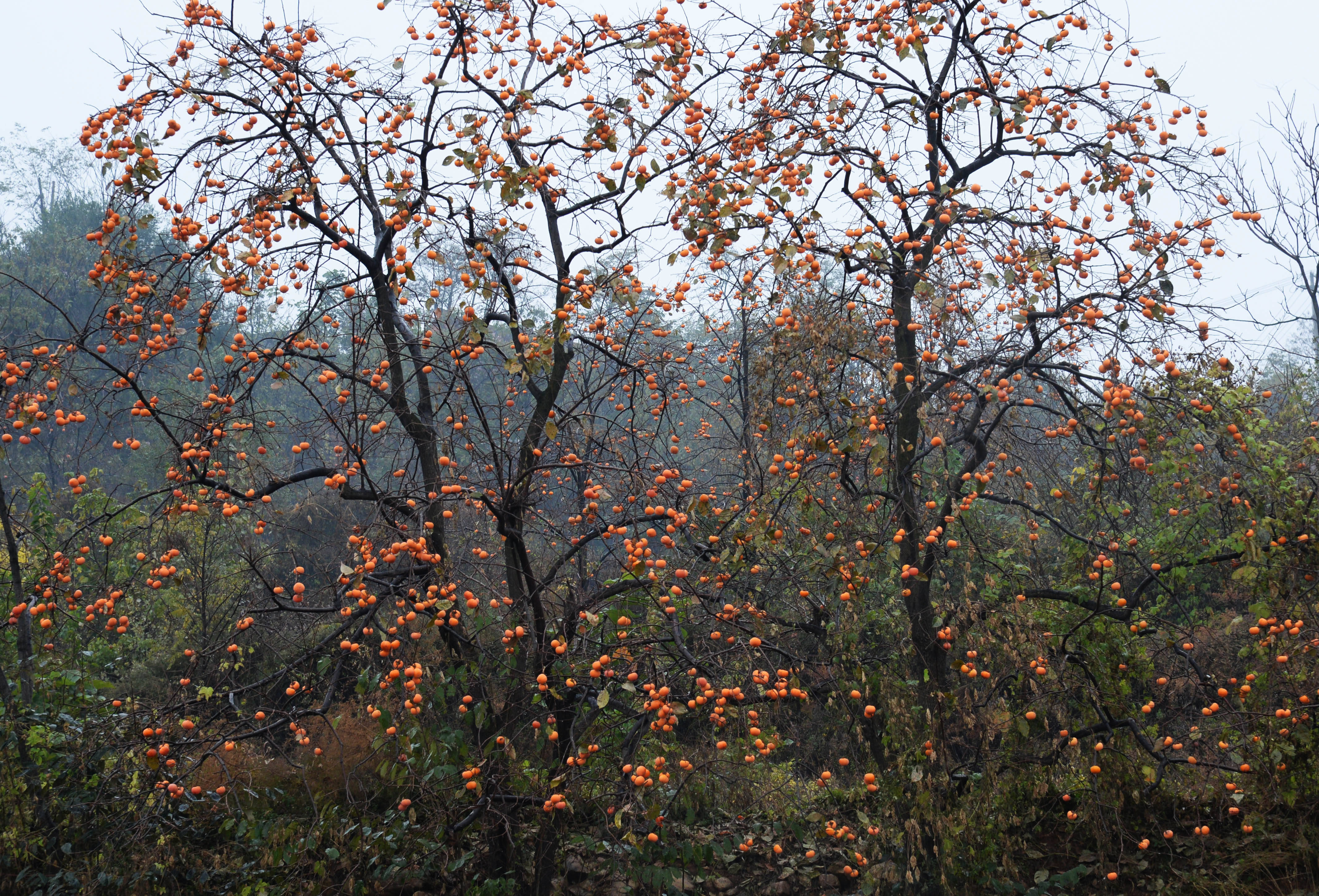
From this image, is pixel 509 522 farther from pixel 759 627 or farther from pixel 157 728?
pixel 157 728

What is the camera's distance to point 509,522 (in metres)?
3.72

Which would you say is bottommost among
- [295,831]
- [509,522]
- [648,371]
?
[295,831]

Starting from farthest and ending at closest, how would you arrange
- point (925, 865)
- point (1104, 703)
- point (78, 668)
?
point (78, 668) < point (1104, 703) < point (925, 865)

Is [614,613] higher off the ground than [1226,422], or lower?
lower

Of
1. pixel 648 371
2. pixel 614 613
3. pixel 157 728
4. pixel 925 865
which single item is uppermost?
pixel 648 371

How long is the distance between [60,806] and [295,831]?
3.56 ft

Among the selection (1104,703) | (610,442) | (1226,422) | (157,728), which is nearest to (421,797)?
(157,728)

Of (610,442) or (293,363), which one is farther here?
(610,442)

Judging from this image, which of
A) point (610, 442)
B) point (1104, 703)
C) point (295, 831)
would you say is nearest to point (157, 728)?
point (295, 831)

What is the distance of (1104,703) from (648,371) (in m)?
2.70

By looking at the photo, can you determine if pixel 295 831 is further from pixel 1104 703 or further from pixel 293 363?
pixel 1104 703

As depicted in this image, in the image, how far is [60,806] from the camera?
427 centimetres

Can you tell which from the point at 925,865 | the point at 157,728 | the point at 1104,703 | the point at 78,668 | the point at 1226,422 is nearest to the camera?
the point at 157,728

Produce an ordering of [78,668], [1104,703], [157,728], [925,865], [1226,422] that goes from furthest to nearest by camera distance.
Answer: [78,668]
[1104,703]
[925,865]
[1226,422]
[157,728]
